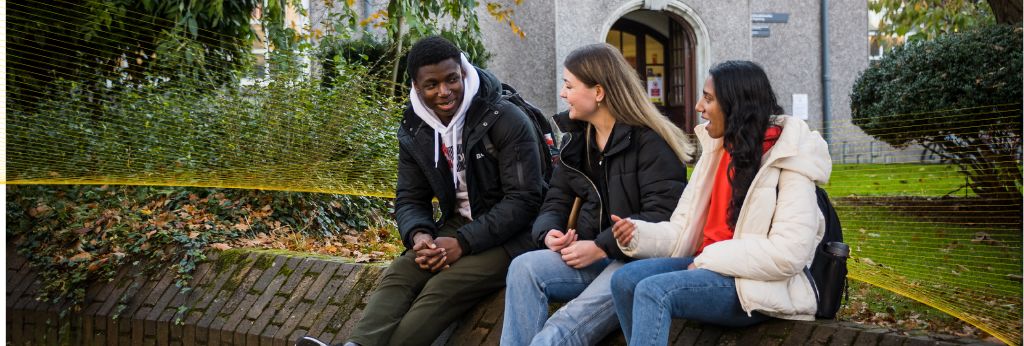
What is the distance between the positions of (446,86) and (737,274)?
5.12 feet

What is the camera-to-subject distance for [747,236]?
334 centimetres

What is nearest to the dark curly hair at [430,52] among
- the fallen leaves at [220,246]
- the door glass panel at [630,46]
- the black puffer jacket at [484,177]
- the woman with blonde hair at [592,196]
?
A: the black puffer jacket at [484,177]

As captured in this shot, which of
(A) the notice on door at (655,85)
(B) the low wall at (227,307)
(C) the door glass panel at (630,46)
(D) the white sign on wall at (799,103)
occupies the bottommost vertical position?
(B) the low wall at (227,307)

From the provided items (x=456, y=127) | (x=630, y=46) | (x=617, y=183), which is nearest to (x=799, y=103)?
(x=630, y=46)

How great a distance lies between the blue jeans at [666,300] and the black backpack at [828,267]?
0.20 meters

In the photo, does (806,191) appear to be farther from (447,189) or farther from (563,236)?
(447,189)

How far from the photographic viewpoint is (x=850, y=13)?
2031cm

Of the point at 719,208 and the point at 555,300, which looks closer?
the point at 719,208

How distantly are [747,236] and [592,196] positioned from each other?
0.78 m

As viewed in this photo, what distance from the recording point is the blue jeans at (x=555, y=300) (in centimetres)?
365

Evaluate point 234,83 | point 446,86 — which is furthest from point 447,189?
point 234,83

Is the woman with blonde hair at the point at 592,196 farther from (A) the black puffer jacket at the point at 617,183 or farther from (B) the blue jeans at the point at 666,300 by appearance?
(B) the blue jeans at the point at 666,300

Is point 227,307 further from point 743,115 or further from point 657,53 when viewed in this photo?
point 657,53

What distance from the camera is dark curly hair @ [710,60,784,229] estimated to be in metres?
3.39
